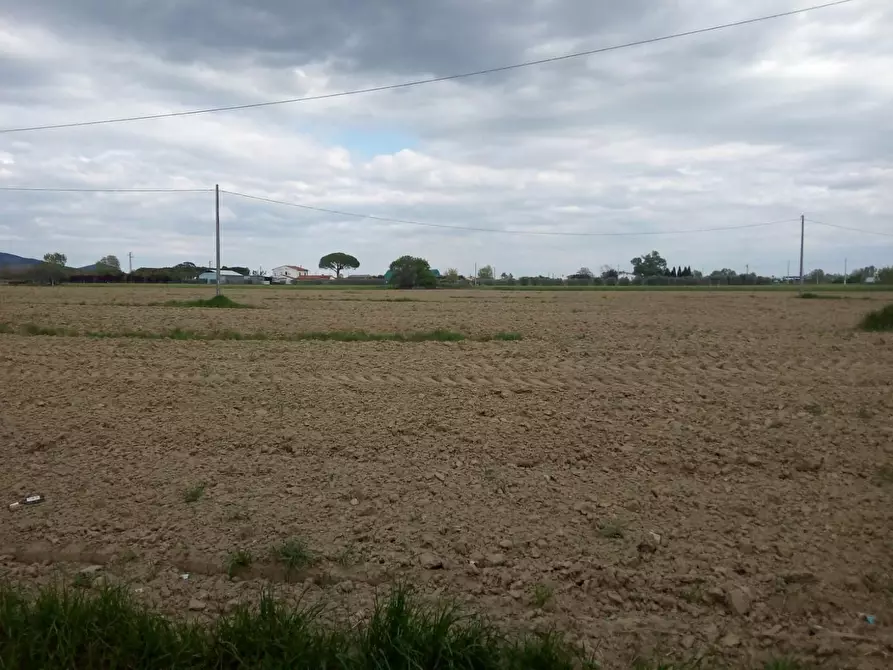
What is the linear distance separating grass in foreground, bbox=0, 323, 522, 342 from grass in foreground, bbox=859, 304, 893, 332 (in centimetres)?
884

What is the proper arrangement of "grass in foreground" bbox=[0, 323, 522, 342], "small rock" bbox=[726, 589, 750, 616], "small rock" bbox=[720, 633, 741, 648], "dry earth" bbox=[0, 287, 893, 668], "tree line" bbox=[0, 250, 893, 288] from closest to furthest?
1. "small rock" bbox=[720, 633, 741, 648]
2. "small rock" bbox=[726, 589, 750, 616]
3. "dry earth" bbox=[0, 287, 893, 668]
4. "grass in foreground" bbox=[0, 323, 522, 342]
5. "tree line" bbox=[0, 250, 893, 288]

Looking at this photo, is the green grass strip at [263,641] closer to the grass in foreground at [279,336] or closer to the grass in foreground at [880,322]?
the grass in foreground at [279,336]

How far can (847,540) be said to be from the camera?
14.5 ft

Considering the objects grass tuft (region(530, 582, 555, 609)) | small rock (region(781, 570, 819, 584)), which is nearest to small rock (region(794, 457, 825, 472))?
small rock (region(781, 570, 819, 584))

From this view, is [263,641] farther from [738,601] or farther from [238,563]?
[738,601]

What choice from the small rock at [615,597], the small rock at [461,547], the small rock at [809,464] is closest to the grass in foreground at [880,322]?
the small rock at [809,464]

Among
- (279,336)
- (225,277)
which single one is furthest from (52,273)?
(279,336)

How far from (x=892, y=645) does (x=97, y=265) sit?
4459 inches

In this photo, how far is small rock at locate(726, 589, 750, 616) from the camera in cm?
372

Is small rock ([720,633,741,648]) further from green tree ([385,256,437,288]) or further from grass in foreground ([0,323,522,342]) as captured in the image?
green tree ([385,256,437,288])

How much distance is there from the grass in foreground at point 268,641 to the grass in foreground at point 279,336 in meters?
11.3

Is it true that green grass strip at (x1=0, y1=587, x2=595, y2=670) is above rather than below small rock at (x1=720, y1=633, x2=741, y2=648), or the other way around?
above

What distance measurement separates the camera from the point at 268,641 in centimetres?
333

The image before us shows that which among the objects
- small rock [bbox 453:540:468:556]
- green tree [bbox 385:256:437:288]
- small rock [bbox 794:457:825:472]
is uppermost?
green tree [bbox 385:256:437:288]
